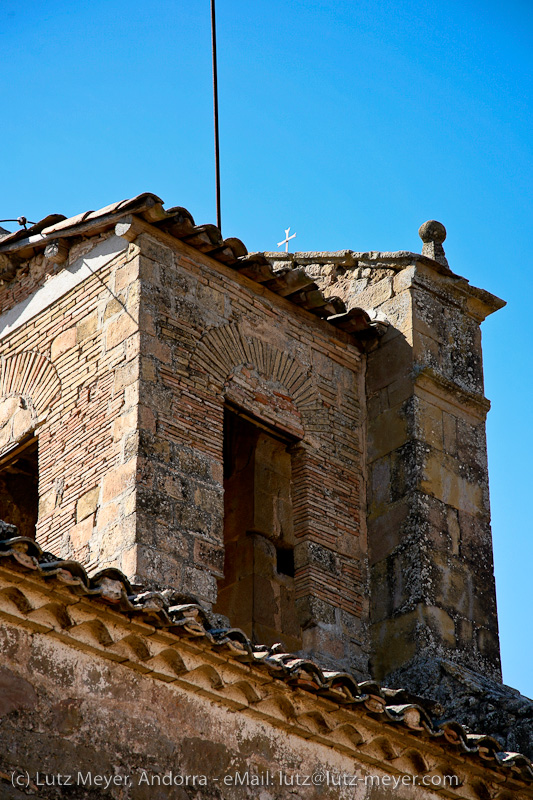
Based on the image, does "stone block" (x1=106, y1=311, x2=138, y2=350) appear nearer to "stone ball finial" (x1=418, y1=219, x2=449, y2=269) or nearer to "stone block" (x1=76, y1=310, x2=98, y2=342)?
"stone block" (x1=76, y1=310, x2=98, y2=342)

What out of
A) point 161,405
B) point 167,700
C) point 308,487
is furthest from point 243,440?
point 167,700

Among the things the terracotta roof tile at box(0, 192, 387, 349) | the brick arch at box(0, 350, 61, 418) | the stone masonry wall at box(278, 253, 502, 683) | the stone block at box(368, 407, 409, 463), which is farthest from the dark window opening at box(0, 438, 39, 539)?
the stone masonry wall at box(278, 253, 502, 683)

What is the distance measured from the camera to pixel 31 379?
10336 millimetres

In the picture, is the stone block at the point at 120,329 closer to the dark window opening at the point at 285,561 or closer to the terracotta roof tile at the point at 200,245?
the terracotta roof tile at the point at 200,245

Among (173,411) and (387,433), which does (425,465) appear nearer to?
(387,433)

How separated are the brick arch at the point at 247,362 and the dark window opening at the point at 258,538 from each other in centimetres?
40

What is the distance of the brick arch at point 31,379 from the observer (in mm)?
10125

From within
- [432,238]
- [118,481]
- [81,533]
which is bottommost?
[81,533]

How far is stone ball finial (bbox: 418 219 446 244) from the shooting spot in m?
11.7

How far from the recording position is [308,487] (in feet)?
33.9

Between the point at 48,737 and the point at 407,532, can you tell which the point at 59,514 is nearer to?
the point at 407,532

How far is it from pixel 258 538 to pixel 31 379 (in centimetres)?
213

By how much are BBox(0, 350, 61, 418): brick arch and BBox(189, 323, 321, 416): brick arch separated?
3.44ft

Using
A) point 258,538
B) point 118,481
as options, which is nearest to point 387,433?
point 258,538
